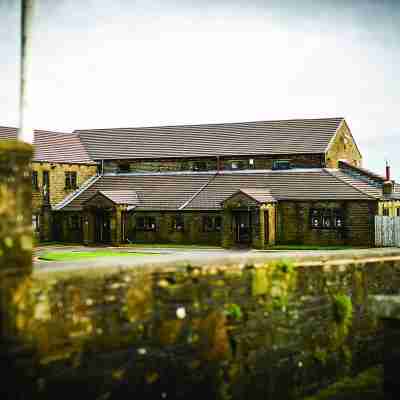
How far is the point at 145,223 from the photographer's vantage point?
40938 mm

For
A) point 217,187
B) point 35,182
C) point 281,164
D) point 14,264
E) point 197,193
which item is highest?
point 281,164

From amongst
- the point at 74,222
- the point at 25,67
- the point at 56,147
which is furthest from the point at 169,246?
the point at 25,67

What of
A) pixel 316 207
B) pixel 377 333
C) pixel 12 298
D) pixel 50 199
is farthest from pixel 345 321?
pixel 50 199

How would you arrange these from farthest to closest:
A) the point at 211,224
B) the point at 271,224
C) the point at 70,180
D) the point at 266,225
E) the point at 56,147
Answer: the point at 56,147 < the point at 70,180 < the point at 211,224 < the point at 271,224 < the point at 266,225

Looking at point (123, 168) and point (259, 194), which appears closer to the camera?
point (259, 194)

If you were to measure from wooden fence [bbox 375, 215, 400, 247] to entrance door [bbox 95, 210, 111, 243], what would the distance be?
1594 cm

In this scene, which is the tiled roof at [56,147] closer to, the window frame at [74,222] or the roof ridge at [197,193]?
the window frame at [74,222]

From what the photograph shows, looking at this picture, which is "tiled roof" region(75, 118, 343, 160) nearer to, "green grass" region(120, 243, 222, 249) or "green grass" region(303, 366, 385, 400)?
"green grass" region(120, 243, 222, 249)

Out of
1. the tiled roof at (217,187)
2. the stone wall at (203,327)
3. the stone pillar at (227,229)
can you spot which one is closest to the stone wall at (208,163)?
the tiled roof at (217,187)

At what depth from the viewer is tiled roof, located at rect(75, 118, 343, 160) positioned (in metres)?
42.8

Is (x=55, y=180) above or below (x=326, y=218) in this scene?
above

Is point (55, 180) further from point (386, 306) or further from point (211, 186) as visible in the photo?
point (386, 306)

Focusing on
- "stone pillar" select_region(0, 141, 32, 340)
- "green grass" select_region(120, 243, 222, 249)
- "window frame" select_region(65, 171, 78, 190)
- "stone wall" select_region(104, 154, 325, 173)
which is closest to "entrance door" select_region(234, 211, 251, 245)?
"green grass" select_region(120, 243, 222, 249)

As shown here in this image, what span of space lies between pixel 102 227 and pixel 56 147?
24.2ft
